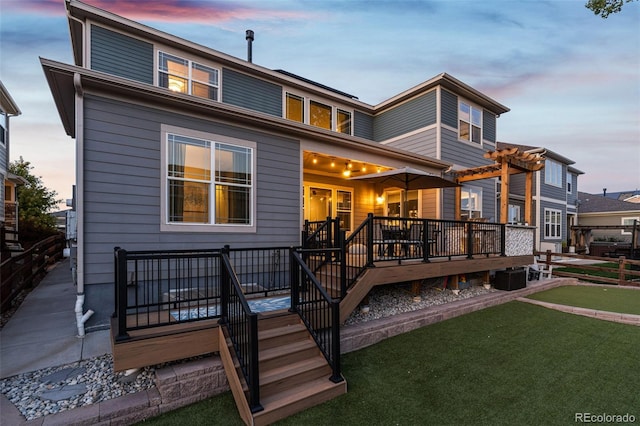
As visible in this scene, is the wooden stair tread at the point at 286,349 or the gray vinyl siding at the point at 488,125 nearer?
the wooden stair tread at the point at 286,349

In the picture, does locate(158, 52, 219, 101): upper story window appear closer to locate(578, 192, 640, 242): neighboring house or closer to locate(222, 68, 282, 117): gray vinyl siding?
locate(222, 68, 282, 117): gray vinyl siding

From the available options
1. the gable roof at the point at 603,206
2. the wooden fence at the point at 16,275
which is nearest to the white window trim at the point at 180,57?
the wooden fence at the point at 16,275

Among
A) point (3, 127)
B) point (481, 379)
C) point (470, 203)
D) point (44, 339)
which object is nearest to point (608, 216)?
point (470, 203)

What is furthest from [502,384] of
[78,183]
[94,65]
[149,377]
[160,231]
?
[94,65]

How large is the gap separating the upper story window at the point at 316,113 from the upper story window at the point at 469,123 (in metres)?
4.12

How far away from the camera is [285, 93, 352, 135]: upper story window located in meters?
10.0

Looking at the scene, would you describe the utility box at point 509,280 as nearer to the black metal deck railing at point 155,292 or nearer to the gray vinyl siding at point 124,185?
the gray vinyl siding at point 124,185

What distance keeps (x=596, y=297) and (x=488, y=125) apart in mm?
7269

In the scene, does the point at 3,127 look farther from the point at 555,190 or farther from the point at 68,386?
the point at 555,190

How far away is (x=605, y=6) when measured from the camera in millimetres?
6387

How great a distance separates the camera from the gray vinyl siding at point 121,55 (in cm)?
725

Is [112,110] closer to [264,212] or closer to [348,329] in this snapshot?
[264,212]

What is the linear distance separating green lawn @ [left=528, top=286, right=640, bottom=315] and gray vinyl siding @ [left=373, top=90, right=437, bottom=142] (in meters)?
6.37

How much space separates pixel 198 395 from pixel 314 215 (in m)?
6.87
